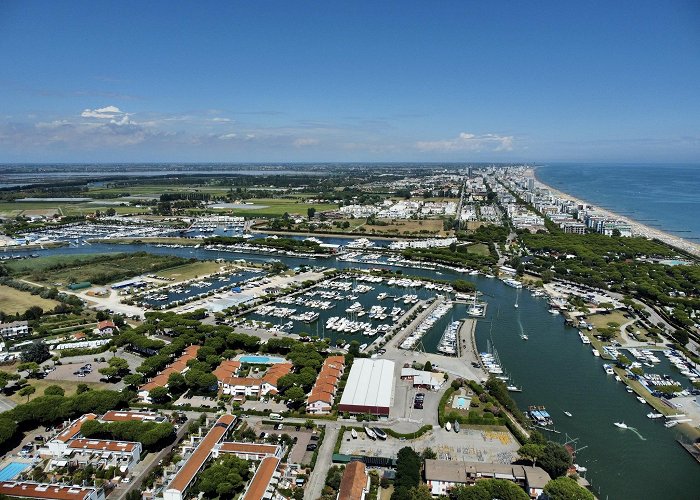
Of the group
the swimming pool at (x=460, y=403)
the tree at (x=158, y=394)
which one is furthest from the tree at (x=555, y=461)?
the tree at (x=158, y=394)

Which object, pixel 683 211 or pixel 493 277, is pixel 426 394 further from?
pixel 683 211

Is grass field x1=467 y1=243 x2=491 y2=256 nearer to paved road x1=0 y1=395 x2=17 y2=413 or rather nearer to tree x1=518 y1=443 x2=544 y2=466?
tree x1=518 y1=443 x2=544 y2=466

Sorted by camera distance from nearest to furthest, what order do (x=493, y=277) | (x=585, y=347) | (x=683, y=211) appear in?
(x=585, y=347), (x=493, y=277), (x=683, y=211)

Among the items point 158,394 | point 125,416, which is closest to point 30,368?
point 158,394

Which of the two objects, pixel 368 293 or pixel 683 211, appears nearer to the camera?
pixel 368 293

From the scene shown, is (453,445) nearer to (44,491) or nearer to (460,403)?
(460,403)

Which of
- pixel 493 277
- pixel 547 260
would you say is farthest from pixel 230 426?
pixel 547 260
